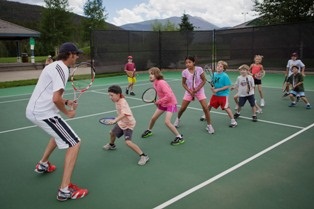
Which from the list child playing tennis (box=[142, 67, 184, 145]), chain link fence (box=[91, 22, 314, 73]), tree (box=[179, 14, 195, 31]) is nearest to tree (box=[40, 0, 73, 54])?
tree (box=[179, 14, 195, 31])

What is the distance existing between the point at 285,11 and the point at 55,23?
3045 centimetres

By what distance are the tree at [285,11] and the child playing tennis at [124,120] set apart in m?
21.1

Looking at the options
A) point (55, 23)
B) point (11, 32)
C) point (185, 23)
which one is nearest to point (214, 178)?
point (11, 32)

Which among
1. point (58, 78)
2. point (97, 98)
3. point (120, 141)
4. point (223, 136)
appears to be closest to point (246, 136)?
point (223, 136)

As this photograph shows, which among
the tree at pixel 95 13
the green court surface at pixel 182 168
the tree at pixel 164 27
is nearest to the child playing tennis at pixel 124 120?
the green court surface at pixel 182 168

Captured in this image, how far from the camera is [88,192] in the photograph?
428 centimetres

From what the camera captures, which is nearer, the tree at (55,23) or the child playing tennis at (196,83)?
the child playing tennis at (196,83)

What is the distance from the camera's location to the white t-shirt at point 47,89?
12.2ft

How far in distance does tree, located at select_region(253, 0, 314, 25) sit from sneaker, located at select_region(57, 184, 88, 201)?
73.9 ft

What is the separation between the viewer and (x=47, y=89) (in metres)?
3.86

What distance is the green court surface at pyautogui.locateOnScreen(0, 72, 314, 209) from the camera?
13.2 ft

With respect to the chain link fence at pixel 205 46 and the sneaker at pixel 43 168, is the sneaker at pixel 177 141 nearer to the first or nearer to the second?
the sneaker at pixel 43 168

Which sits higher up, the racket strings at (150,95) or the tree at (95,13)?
the tree at (95,13)

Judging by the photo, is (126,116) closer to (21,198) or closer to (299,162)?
(21,198)
